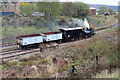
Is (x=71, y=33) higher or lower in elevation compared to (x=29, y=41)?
higher

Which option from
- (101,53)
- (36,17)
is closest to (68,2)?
(36,17)

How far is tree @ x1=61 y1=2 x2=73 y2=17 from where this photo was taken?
114 feet

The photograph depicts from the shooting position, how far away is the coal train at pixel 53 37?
13.7 metres

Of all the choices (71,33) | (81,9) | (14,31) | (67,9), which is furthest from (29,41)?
(81,9)

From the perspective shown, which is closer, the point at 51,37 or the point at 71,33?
the point at 51,37

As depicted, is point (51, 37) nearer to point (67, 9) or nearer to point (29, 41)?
point (29, 41)

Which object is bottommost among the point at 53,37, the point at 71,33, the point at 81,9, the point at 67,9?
the point at 53,37

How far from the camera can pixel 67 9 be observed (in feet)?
116

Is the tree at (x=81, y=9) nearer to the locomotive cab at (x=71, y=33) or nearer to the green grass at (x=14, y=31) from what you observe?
the green grass at (x=14, y=31)

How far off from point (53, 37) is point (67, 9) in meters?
21.4

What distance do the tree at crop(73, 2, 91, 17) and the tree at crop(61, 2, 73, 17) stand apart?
1314 millimetres

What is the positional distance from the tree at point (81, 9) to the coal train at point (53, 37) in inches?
723

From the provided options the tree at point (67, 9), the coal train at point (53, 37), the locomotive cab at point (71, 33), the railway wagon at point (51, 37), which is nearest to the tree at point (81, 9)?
the tree at point (67, 9)

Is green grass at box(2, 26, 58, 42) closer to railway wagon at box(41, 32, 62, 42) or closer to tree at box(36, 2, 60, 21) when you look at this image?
tree at box(36, 2, 60, 21)
